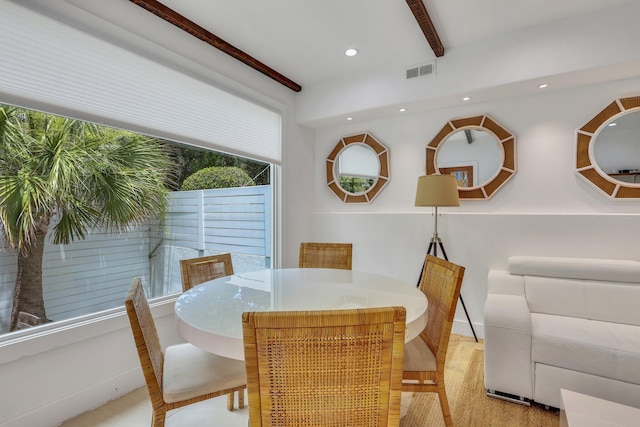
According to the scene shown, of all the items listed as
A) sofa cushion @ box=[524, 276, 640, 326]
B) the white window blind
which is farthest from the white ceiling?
sofa cushion @ box=[524, 276, 640, 326]

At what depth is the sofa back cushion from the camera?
2.15m

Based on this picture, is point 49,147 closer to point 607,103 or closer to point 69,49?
point 69,49

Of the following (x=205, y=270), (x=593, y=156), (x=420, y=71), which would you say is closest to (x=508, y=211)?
(x=593, y=156)

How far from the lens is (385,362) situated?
873 millimetres

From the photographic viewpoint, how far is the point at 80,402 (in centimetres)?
190

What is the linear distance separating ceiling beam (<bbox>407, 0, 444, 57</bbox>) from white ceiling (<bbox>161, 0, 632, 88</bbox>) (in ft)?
0.23

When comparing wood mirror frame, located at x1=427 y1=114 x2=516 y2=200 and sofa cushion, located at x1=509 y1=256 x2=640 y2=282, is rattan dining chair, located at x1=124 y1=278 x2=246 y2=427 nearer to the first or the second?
sofa cushion, located at x1=509 y1=256 x2=640 y2=282

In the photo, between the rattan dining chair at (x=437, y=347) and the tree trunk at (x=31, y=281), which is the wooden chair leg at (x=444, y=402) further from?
the tree trunk at (x=31, y=281)

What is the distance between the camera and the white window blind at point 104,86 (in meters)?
1.62

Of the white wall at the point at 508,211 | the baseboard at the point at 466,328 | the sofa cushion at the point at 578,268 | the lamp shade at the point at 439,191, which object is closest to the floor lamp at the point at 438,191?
the lamp shade at the point at 439,191

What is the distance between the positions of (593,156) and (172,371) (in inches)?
136

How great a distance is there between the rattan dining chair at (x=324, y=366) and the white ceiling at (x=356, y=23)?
224 centimetres

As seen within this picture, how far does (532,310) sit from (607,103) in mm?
1846

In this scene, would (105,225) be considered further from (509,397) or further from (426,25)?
(509,397)
